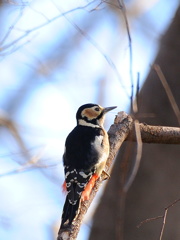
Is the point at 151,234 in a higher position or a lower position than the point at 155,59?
lower

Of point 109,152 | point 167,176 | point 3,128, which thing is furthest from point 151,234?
point 3,128

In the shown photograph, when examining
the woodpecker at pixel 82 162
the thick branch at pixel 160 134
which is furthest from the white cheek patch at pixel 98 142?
the thick branch at pixel 160 134

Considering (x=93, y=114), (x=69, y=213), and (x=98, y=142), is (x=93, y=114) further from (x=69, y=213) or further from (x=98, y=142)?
(x=69, y=213)

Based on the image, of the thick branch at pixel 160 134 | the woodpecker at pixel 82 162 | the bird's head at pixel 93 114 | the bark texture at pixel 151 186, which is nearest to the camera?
the woodpecker at pixel 82 162

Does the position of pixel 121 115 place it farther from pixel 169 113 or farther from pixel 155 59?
pixel 155 59

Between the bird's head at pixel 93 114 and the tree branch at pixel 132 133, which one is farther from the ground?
the bird's head at pixel 93 114

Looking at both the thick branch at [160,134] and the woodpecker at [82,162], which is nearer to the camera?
the woodpecker at [82,162]

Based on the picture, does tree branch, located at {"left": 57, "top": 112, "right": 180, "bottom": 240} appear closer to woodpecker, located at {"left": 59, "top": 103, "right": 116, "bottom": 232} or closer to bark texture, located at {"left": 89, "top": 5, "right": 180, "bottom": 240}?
woodpecker, located at {"left": 59, "top": 103, "right": 116, "bottom": 232}

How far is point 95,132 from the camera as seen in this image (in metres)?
5.54

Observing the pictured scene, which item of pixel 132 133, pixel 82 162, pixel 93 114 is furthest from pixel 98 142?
pixel 93 114

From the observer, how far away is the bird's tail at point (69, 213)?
4.14m

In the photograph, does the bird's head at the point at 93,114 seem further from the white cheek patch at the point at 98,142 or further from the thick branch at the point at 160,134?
the thick branch at the point at 160,134

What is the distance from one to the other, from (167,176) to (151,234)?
0.60 meters

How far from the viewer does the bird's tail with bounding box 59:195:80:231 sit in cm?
414
